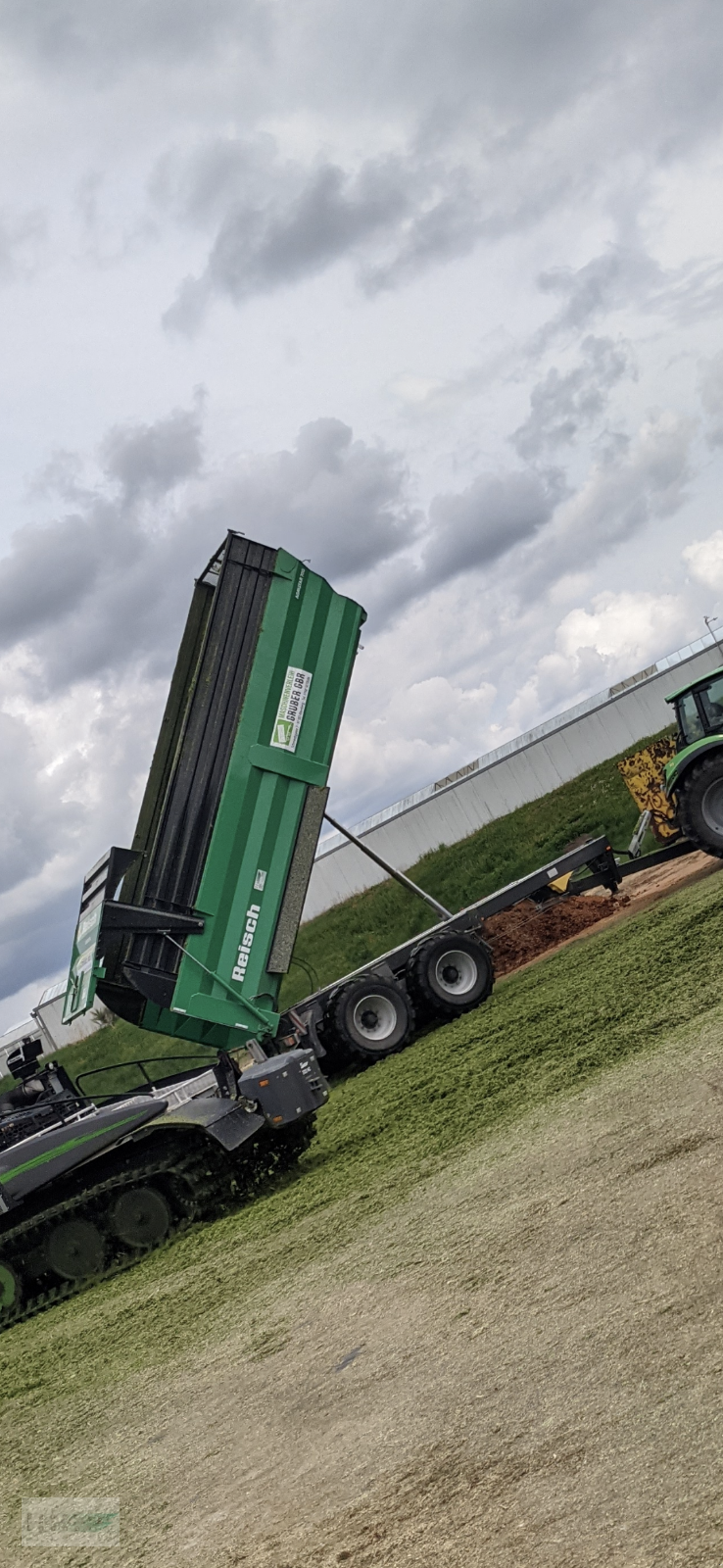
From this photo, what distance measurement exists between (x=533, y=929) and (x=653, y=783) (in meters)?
3.14

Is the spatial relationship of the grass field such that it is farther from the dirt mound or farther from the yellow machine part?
the yellow machine part

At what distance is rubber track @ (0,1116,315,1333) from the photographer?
7445 millimetres

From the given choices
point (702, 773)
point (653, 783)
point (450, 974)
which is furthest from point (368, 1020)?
point (653, 783)

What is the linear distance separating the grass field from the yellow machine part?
18.3 feet

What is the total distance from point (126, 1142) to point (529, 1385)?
4.26 m

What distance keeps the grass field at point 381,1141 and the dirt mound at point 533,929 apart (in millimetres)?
3708

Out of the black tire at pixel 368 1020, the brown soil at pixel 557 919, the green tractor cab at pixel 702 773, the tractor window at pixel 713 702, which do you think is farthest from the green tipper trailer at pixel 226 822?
the brown soil at pixel 557 919

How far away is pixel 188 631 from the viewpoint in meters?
9.85

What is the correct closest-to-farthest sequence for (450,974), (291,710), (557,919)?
(291,710) < (450,974) < (557,919)

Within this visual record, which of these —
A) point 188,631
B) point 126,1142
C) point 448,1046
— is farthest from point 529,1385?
point 188,631

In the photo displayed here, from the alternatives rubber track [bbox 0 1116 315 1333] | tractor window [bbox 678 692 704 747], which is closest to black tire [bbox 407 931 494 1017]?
tractor window [bbox 678 692 704 747]

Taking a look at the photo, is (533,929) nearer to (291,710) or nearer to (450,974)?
(450,974)

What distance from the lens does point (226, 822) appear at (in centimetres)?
944

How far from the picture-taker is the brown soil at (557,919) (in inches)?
543
